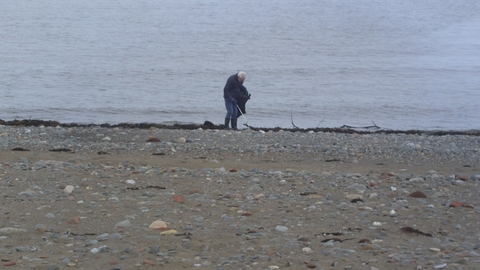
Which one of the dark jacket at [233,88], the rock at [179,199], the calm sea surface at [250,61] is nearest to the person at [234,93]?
the dark jacket at [233,88]

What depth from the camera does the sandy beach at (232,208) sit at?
5.92 meters

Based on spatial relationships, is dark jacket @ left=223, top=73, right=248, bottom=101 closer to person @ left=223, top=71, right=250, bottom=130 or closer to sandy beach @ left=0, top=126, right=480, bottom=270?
person @ left=223, top=71, right=250, bottom=130

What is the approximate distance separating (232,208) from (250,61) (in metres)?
30.8

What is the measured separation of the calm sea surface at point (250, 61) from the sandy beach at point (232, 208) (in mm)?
9850

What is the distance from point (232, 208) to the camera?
301 inches

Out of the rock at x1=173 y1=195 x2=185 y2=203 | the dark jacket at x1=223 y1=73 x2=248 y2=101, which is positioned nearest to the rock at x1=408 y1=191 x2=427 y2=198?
the rock at x1=173 y1=195 x2=185 y2=203

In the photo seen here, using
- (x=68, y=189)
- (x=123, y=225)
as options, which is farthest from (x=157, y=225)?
(x=68, y=189)

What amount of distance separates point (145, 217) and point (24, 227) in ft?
4.14

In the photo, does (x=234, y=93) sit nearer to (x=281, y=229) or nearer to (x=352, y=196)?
(x=352, y=196)

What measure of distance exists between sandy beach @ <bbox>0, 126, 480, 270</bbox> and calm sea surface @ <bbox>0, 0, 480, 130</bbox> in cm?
985

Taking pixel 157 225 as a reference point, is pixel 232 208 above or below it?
above

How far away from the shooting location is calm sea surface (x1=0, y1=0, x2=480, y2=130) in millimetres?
24688

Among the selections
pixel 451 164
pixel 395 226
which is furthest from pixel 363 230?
pixel 451 164

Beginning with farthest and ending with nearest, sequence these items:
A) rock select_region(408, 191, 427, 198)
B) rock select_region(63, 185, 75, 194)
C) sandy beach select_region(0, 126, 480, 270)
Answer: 1. rock select_region(408, 191, 427, 198)
2. rock select_region(63, 185, 75, 194)
3. sandy beach select_region(0, 126, 480, 270)
